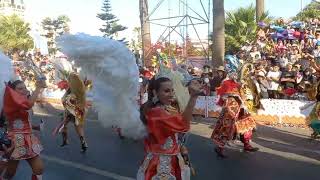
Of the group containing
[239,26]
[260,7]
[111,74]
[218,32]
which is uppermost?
[260,7]

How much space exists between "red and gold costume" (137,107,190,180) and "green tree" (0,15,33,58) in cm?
5265

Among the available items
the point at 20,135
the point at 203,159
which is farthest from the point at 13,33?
the point at 20,135

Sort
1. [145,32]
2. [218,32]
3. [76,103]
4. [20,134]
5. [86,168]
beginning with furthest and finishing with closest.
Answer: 1. [145,32]
2. [218,32]
3. [76,103]
4. [86,168]
5. [20,134]

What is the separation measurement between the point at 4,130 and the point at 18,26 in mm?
57162

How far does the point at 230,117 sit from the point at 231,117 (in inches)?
0.7

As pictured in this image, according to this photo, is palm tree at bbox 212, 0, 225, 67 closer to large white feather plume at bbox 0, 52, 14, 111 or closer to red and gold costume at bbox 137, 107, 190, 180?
large white feather plume at bbox 0, 52, 14, 111

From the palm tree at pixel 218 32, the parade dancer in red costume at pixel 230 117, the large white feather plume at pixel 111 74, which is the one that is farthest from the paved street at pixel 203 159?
the palm tree at pixel 218 32

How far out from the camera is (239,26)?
25984 millimetres

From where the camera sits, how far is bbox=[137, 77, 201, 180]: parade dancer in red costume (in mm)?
4383

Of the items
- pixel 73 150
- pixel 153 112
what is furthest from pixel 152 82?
pixel 73 150

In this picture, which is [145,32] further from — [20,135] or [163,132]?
[163,132]

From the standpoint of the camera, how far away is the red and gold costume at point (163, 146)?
173 inches

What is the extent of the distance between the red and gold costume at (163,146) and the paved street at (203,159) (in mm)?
2834

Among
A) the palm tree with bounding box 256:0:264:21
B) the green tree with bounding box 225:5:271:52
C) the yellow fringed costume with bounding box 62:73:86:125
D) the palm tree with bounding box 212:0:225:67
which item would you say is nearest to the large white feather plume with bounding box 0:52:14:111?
the yellow fringed costume with bounding box 62:73:86:125
